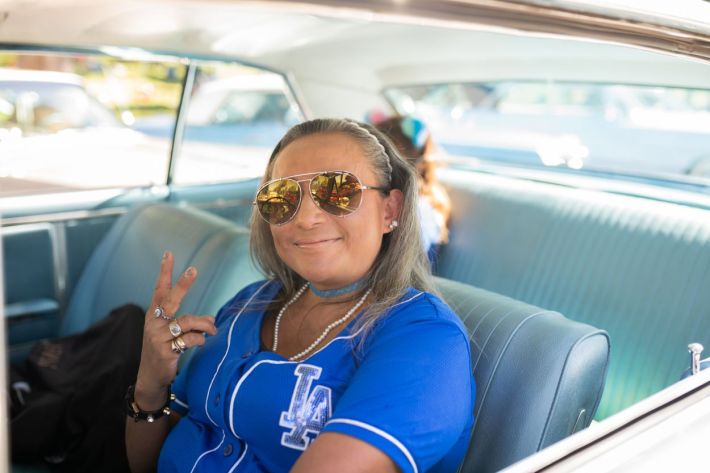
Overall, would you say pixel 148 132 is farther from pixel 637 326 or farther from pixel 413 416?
pixel 413 416

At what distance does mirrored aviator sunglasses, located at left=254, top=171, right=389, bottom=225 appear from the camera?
1.52 metres

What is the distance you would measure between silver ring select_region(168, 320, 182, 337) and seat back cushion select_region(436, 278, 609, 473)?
2.29 ft

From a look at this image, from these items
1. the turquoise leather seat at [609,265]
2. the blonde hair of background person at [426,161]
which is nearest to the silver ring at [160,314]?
the turquoise leather seat at [609,265]

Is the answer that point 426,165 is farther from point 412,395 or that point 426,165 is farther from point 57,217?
point 412,395

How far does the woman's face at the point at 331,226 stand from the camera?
1531mm

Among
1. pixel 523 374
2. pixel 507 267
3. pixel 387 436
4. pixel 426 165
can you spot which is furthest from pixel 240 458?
pixel 426 165

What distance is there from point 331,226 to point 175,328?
417 mm

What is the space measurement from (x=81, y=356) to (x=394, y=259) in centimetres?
129

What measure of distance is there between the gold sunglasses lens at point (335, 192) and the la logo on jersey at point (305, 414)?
1.21 feet

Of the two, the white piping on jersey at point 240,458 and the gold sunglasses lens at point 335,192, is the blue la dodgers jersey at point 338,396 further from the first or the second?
the gold sunglasses lens at point 335,192

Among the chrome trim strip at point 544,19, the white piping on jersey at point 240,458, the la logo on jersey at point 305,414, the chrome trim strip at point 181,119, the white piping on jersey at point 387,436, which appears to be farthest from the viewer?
the chrome trim strip at point 181,119

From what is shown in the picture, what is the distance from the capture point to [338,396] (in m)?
1.39

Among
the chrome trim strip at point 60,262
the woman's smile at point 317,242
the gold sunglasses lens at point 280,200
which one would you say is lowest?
the chrome trim strip at point 60,262

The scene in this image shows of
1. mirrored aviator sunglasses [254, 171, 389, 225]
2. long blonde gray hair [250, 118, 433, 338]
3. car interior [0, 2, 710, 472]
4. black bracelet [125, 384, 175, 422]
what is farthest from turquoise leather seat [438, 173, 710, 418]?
black bracelet [125, 384, 175, 422]
